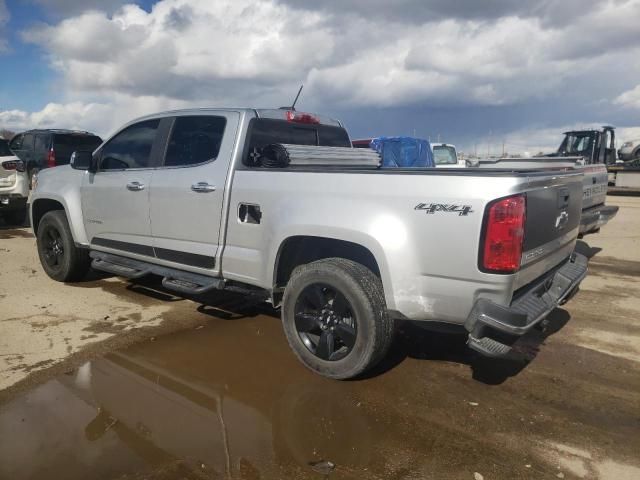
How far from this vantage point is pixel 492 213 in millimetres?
2838

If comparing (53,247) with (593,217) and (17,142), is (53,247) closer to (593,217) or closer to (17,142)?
(593,217)

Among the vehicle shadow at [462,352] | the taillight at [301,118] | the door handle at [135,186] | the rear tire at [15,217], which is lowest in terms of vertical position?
the vehicle shadow at [462,352]

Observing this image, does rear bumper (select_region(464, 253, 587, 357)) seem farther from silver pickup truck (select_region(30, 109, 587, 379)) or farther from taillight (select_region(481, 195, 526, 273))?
taillight (select_region(481, 195, 526, 273))

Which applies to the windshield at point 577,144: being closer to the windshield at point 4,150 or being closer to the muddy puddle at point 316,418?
the muddy puddle at point 316,418

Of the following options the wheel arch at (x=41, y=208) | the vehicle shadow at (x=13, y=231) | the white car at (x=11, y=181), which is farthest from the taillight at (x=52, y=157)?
the wheel arch at (x=41, y=208)

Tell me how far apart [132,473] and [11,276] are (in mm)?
4830

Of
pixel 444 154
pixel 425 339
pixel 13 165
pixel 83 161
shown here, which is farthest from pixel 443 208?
pixel 444 154

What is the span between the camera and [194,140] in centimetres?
447

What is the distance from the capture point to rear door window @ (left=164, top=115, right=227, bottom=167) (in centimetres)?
428

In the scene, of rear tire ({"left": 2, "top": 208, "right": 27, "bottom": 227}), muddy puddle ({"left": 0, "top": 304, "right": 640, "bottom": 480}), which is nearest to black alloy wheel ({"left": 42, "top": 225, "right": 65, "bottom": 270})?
muddy puddle ({"left": 0, "top": 304, "right": 640, "bottom": 480})

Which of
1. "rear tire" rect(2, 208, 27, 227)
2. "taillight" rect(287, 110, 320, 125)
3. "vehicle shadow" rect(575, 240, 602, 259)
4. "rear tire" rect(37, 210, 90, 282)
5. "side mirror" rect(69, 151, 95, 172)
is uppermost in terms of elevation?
"taillight" rect(287, 110, 320, 125)

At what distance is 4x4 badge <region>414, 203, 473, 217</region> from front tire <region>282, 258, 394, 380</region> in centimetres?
64

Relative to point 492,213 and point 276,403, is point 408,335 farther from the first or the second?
point 492,213

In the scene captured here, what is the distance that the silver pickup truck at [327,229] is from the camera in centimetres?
294
